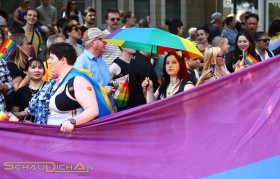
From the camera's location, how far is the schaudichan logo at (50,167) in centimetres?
716

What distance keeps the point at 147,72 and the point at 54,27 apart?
18.7 feet

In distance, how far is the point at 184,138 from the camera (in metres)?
7.15

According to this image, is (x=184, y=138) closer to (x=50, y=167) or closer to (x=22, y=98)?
(x=50, y=167)

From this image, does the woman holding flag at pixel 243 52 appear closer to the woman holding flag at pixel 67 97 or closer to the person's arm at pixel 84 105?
the woman holding flag at pixel 67 97

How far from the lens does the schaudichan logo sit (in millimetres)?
7160

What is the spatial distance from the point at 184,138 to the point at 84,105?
3.19 feet

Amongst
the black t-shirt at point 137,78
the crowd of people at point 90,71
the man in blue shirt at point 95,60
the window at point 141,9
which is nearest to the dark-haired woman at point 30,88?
the crowd of people at point 90,71

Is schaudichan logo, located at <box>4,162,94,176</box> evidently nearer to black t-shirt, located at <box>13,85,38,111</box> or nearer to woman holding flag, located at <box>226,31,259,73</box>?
black t-shirt, located at <box>13,85,38,111</box>

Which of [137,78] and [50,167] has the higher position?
[137,78]

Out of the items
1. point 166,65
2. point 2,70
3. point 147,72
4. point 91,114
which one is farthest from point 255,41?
point 91,114

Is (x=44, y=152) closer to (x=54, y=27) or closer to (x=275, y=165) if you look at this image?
(x=275, y=165)

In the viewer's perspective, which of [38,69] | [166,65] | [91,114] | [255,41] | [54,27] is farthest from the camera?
[54,27]

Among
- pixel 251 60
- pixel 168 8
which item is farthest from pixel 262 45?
pixel 168 8

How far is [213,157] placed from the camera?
23.3ft
